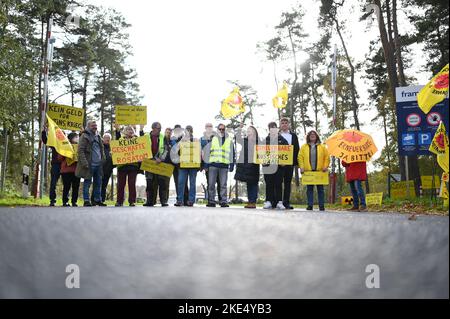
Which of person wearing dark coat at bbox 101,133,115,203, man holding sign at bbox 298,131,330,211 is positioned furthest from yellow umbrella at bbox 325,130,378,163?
person wearing dark coat at bbox 101,133,115,203

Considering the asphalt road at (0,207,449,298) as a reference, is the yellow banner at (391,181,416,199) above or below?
above

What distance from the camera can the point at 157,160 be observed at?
11945 millimetres

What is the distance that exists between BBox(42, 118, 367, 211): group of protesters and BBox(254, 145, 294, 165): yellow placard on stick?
0.28ft

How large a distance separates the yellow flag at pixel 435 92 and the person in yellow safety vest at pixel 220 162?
5.34 m

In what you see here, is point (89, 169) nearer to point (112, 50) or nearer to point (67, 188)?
point (67, 188)

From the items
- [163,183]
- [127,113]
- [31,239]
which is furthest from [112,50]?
[31,239]

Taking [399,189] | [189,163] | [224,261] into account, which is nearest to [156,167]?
[189,163]

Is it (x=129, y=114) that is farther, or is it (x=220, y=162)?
(x=129, y=114)

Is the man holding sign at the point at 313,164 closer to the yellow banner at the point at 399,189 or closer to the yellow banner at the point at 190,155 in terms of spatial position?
the yellow banner at the point at 190,155

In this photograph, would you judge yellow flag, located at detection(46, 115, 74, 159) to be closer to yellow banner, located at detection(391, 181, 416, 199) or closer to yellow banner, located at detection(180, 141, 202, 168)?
yellow banner, located at detection(180, 141, 202, 168)

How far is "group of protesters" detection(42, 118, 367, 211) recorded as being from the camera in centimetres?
1066

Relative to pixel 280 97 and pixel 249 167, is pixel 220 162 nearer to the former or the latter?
pixel 249 167

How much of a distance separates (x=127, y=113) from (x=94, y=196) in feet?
12.7

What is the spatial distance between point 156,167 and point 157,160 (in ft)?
0.70
